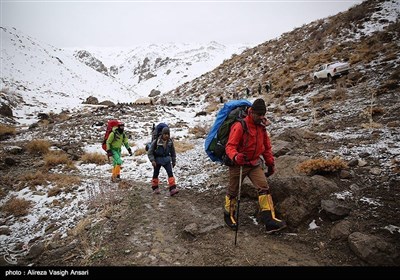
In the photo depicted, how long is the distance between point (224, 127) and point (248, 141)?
1.54 feet

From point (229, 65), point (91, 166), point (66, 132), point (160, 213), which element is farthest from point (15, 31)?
point (160, 213)

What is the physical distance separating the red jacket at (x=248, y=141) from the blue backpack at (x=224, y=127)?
0.16m

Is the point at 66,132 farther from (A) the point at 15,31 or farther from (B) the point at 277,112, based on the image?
(A) the point at 15,31

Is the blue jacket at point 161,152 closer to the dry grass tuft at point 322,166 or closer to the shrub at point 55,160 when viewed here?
the dry grass tuft at point 322,166

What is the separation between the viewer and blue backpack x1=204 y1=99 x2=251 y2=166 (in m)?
4.15

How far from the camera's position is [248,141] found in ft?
13.2

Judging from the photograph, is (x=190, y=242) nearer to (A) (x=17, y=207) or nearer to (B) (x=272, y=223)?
(B) (x=272, y=223)

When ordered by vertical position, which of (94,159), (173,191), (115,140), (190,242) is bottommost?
(190,242)

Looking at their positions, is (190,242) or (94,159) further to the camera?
(94,159)

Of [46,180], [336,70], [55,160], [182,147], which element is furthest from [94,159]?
[336,70]

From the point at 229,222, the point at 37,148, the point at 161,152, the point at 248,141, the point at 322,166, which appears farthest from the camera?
the point at 37,148

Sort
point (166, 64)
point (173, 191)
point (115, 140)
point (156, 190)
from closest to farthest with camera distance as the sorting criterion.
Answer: point (173, 191)
point (156, 190)
point (115, 140)
point (166, 64)

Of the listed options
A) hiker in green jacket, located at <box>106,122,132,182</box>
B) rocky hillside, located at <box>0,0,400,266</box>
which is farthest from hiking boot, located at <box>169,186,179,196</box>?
hiker in green jacket, located at <box>106,122,132,182</box>

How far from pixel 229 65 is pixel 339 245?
1446 inches
